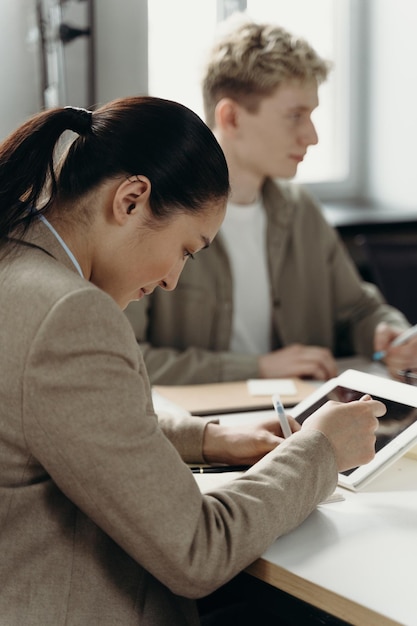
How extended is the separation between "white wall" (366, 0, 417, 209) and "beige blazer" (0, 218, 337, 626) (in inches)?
90.2

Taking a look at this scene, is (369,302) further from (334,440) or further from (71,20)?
(334,440)

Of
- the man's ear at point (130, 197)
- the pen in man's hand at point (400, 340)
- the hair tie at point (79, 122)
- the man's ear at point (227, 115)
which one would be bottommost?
the pen in man's hand at point (400, 340)

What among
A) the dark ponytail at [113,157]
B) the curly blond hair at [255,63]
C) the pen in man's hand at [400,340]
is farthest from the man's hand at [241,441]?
the curly blond hair at [255,63]

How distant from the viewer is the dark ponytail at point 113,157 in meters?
1.12

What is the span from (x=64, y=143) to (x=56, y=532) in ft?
1.59

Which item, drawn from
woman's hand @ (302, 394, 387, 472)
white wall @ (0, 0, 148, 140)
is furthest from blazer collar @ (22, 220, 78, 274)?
white wall @ (0, 0, 148, 140)

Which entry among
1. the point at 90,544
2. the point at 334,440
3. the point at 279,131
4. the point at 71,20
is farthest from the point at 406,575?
the point at 71,20

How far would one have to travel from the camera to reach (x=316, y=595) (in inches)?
42.9

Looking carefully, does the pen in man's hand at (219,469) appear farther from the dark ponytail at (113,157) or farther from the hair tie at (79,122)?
the hair tie at (79,122)

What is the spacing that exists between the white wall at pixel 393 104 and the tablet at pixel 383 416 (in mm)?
1836

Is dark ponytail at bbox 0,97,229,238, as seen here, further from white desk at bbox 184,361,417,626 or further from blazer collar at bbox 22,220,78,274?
white desk at bbox 184,361,417,626

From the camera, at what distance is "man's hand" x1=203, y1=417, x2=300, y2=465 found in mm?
1420

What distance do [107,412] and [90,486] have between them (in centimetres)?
9

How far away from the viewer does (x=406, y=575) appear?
Result: 111cm
